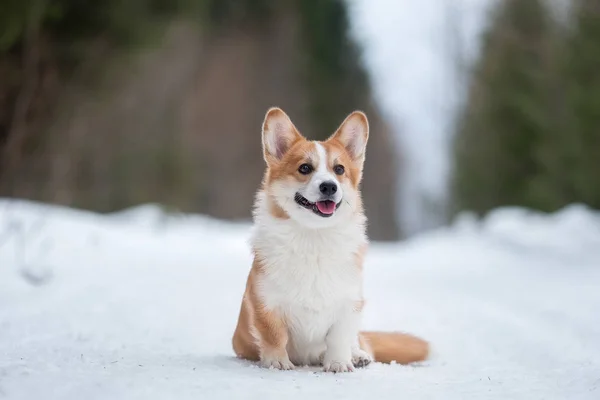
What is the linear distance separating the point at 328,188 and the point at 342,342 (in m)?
0.83

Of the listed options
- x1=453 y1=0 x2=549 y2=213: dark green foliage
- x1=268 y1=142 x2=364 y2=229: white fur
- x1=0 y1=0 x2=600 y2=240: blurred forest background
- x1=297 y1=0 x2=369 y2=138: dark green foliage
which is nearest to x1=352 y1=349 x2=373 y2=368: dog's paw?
x1=268 y1=142 x2=364 y2=229: white fur

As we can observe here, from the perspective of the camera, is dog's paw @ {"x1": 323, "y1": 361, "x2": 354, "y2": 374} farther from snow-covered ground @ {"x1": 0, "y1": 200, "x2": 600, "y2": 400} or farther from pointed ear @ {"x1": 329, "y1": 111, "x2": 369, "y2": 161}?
pointed ear @ {"x1": 329, "y1": 111, "x2": 369, "y2": 161}

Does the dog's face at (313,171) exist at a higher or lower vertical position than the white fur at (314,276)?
higher

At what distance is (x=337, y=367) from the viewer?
11.7 ft

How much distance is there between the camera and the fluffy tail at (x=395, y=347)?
4207 millimetres

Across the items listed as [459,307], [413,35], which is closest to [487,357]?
[459,307]

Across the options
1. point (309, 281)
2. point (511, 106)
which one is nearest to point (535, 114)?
point (511, 106)

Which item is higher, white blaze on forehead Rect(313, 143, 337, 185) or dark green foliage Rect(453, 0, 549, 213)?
dark green foliage Rect(453, 0, 549, 213)

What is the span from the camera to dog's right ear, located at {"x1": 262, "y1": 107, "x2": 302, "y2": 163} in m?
3.91

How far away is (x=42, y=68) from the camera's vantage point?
10.7 meters

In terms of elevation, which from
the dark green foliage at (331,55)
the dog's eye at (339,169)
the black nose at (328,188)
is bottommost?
the black nose at (328,188)

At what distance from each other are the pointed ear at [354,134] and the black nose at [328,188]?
22.8 inches

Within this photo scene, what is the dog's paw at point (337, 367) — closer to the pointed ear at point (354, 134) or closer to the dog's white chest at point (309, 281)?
the dog's white chest at point (309, 281)

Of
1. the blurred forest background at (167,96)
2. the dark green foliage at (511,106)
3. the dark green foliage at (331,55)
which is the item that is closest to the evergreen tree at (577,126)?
the dark green foliage at (511,106)
